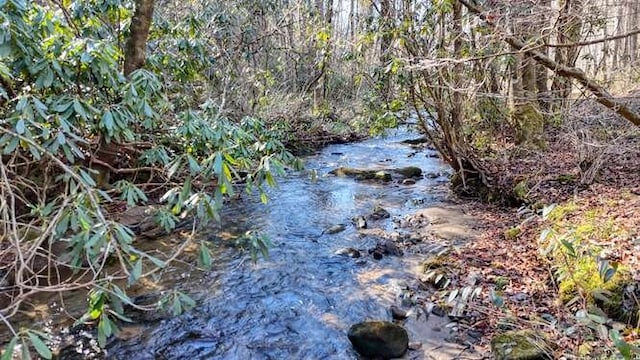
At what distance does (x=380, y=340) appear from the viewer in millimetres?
3775

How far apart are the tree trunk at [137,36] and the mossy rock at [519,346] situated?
445 centimetres

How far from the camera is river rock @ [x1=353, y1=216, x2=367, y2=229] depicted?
6983 millimetres

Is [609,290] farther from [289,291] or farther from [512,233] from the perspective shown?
[289,291]

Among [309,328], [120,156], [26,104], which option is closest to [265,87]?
[120,156]

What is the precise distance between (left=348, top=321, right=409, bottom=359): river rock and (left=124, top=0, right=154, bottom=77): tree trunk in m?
3.61

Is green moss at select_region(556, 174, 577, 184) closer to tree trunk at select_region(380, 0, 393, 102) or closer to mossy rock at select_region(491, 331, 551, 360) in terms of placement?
tree trunk at select_region(380, 0, 393, 102)

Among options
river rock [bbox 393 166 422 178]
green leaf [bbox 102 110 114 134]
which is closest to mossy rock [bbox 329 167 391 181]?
river rock [bbox 393 166 422 178]

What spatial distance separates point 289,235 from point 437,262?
7.82ft

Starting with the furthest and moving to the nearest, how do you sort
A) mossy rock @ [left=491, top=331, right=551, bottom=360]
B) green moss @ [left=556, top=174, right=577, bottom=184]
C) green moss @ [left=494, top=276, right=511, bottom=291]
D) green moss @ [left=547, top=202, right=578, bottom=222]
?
green moss @ [left=556, top=174, right=577, bottom=184], green moss @ [left=547, top=202, right=578, bottom=222], green moss @ [left=494, top=276, right=511, bottom=291], mossy rock @ [left=491, top=331, right=551, bottom=360]

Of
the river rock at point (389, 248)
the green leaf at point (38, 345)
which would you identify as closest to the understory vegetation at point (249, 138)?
the green leaf at point (38, 345)

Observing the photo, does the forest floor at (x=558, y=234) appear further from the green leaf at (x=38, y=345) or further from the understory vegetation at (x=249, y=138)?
the green leaf at (x=38, y=345)

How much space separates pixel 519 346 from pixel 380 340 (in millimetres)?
1085

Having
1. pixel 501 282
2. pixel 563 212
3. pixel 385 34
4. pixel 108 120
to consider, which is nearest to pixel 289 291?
pixel 501 282

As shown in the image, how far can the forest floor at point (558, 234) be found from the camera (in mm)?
3400
